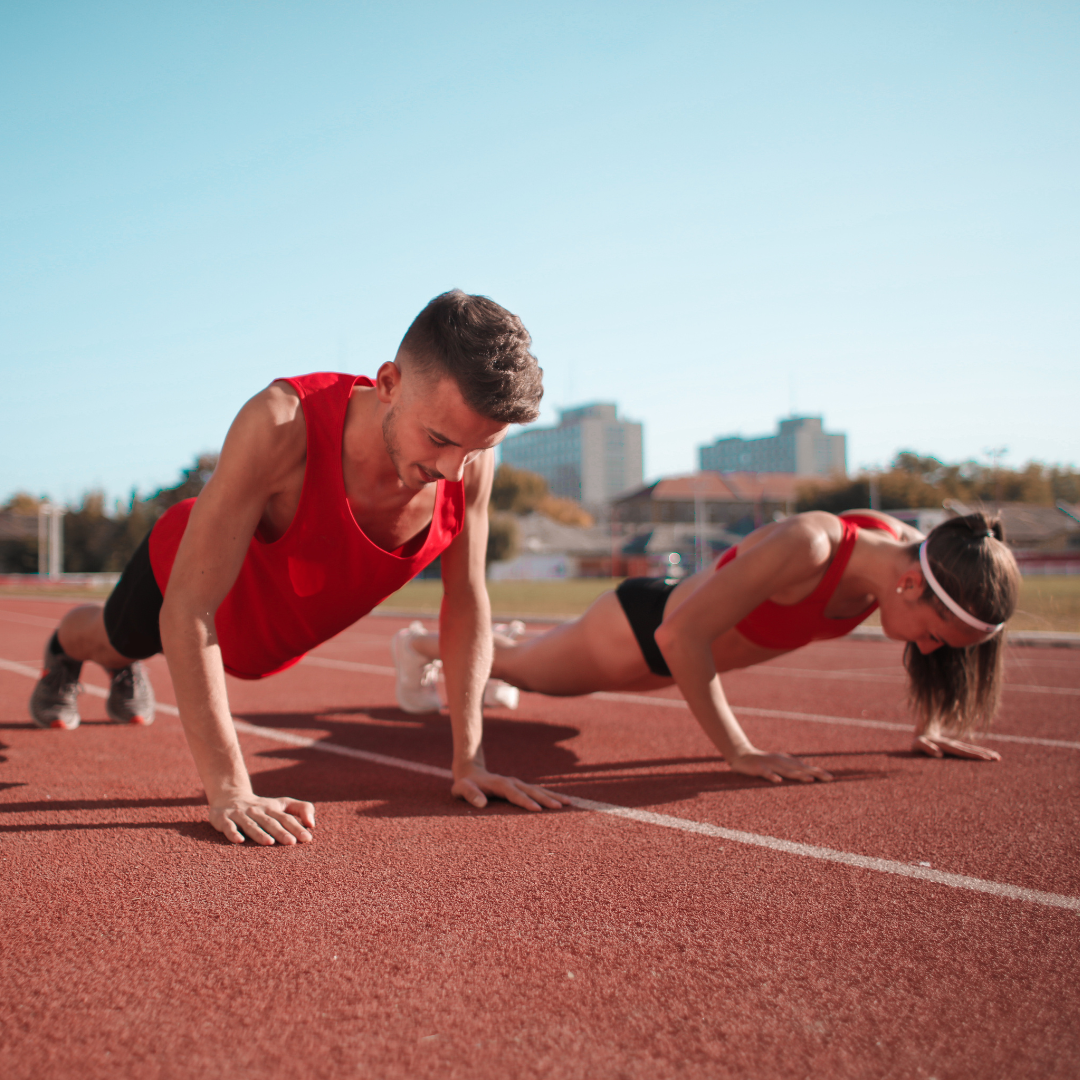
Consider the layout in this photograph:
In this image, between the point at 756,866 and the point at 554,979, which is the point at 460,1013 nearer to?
the point at 554,979

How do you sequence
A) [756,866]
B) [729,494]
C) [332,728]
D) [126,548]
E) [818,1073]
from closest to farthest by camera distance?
1. [818,1073]
2. [756,866]
3. [332,728]
4. [126,548]
5. [729,494]

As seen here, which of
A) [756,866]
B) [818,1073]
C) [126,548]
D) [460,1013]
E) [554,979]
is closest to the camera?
[818,1073]

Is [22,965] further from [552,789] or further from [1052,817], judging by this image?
[1052,817]

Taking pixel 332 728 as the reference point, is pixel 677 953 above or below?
above

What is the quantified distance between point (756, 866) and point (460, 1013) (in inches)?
46.3

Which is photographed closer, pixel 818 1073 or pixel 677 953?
pixel 818 1073

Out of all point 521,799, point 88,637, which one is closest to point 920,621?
point 521,799

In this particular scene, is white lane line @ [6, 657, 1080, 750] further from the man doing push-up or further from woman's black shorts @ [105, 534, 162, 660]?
the man doing push-up

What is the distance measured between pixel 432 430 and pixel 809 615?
2.20 m

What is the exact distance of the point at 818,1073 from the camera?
149 centimetres

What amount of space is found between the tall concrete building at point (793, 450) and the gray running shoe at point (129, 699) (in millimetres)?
157771

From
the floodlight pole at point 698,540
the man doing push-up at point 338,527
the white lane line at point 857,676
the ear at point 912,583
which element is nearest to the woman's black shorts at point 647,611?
the ear at point 912,583

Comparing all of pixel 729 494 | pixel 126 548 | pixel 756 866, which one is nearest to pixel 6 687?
pixel 756 866

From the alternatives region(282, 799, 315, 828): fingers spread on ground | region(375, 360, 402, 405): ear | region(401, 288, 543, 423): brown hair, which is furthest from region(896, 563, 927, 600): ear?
region(282, 799, 315, 828): fingers spread on ground
